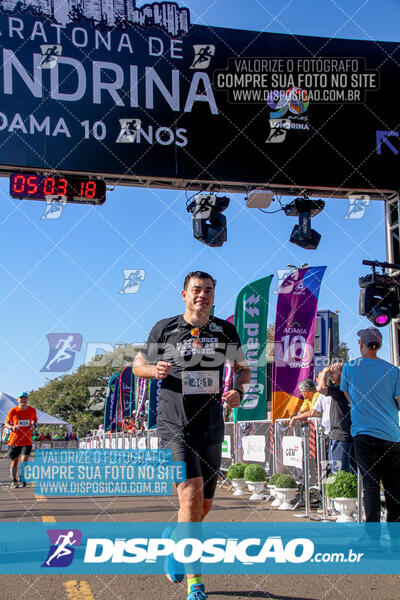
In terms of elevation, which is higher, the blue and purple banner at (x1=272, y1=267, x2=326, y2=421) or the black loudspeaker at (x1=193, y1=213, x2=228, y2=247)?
the black loudspeaker at (x1=193, y1=213, x2=228, y2=247)

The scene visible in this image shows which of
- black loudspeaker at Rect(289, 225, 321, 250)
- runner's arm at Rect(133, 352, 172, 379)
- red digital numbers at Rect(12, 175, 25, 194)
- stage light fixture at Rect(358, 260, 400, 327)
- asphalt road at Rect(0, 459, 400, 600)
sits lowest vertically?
asphalt road at Rect(0, 459, 400, 600)

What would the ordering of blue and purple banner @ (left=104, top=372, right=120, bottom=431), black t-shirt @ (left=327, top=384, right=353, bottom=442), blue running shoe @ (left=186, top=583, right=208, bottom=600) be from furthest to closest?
blue and purple banner @ (left=104, top=372, right=120, bottom=431)
black t-shirt @ (left=327, top=384, right=353, bottom=442)
blue running shoe @ (left=186, top=583, right=208, bottom=600)

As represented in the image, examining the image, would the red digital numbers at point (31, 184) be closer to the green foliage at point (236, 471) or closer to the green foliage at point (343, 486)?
the green foliage at point (236, 471)

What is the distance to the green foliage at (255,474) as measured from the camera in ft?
33.9

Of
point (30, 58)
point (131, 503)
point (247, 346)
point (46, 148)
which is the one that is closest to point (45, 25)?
point (30, 58)

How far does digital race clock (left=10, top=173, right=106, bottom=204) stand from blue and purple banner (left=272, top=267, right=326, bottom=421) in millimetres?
3866

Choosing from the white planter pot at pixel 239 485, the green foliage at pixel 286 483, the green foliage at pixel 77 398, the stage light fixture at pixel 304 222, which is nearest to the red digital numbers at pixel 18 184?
the stage light fixture at pixel 304 222

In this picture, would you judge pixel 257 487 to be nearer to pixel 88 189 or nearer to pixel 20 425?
pixel 20 425

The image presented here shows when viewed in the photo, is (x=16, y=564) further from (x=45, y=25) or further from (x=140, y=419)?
(x=140, y=419)

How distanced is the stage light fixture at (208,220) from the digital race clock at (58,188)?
164 cm

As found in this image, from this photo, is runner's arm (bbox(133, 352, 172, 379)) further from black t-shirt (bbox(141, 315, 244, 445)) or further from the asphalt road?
the asphalt road

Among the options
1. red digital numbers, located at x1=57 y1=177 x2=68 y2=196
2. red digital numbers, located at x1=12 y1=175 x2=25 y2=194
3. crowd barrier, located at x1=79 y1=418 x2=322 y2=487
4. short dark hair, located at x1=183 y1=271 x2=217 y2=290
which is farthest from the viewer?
red digital numbers, located at x1=57 y1=177 x2=68 y2=196

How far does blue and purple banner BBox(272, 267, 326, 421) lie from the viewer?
11.3 metres

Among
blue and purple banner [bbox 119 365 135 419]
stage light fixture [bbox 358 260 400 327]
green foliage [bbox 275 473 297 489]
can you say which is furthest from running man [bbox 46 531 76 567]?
blue and purple banner [bbox 119 365 135 419]
